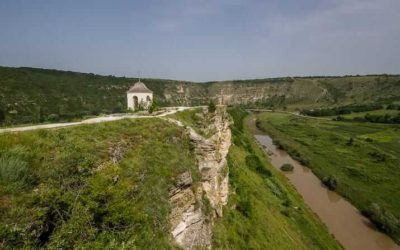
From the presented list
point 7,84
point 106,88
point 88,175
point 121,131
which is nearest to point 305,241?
point 121,131

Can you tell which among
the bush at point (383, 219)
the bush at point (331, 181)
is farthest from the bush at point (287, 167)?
the bush at point (383, 219)

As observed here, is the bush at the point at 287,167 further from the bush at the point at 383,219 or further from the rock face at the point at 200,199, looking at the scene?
the rock face at the point at 200,199

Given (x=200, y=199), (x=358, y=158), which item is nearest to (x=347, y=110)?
(x=358, y=158)

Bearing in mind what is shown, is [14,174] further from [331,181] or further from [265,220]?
[331,181]

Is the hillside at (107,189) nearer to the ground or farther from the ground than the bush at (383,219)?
farther from the ground

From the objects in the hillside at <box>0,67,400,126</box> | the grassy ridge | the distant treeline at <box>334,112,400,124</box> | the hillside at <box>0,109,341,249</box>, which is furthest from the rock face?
the distant treeline at <box>334,112,400,124</box>

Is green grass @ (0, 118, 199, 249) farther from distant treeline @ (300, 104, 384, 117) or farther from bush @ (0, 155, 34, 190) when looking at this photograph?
distant treeline @ (300, 104, 384, 117)

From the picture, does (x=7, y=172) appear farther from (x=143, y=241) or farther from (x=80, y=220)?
(x=143, y=241)
